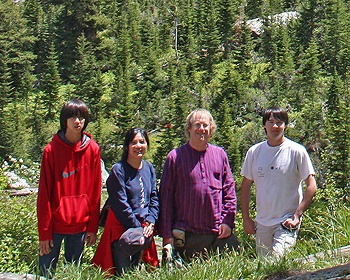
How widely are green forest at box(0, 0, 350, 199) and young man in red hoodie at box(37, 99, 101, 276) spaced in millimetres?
21544

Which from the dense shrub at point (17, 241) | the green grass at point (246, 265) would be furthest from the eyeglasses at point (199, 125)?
the dense shrub at point (17, 241)

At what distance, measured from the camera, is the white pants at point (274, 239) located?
4.35 m

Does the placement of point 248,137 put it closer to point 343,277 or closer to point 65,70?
point 65,70

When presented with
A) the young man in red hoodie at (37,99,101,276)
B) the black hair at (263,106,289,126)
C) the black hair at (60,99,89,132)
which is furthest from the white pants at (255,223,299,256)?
the black hair at (60,99,89,132)

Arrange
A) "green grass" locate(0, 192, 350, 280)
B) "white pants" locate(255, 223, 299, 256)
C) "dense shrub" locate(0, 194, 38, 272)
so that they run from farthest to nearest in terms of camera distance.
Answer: "dense shrub" locate(0, 194, 38, 272) < "white pants" locate(255, 223, 299, 256) < "green grass" locate(0, 192, 350, 280)

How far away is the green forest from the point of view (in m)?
35.6

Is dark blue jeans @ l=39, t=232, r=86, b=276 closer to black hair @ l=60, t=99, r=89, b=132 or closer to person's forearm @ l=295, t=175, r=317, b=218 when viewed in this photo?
black hair @ l=60, t=99, r=89, b=132

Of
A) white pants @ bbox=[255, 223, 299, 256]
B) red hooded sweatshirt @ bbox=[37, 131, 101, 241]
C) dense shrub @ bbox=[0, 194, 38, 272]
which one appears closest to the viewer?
red hooded sweatshirt @ bbox=[37, 131, 101, 241]

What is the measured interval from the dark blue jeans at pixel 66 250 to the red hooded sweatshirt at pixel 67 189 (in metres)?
0.07

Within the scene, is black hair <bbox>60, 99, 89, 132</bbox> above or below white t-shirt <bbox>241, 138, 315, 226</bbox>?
above

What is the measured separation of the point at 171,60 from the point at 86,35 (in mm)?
10420

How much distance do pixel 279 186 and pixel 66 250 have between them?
2.06 m

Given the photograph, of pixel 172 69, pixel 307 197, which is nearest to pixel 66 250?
pixel 307 197

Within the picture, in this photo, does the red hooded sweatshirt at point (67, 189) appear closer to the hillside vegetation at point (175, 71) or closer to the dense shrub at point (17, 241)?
the dense shrub at point (17, 241)
